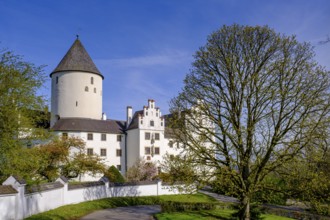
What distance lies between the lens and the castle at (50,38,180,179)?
2002 inches

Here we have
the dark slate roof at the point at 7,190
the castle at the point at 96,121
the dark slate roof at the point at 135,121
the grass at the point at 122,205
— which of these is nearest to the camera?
the dark slate roof at the point at 7,190

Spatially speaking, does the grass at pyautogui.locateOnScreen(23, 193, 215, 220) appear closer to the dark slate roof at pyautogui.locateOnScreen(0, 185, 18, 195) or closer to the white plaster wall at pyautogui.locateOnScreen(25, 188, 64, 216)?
the white plaster wall at pyautogui.locateOnScreen(25, 188, 64, 216)

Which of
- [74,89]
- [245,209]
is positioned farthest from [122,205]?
[74,89]

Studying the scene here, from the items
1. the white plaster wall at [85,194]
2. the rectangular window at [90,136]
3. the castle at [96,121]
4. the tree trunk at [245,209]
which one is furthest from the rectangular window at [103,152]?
the tree trunk at [245,209]

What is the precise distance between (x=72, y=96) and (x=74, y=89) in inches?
46.2

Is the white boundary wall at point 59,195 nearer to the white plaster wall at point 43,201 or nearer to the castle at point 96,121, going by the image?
the white plaster wall at point 43,201

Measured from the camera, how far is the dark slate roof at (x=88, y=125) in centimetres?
4956

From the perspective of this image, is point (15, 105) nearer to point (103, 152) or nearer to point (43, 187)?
point (43, 187)

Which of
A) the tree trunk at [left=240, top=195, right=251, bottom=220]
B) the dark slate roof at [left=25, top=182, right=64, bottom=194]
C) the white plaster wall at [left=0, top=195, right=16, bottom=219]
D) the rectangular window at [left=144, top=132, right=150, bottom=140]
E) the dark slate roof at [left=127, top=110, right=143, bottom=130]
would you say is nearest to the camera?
the white plaster wall at [left=0, top=195, right=16, bottom=219]

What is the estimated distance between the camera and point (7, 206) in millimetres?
17359

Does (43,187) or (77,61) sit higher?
(77,61)

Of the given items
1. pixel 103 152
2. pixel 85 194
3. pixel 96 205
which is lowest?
pixel 96 205

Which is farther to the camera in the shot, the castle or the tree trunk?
the castle

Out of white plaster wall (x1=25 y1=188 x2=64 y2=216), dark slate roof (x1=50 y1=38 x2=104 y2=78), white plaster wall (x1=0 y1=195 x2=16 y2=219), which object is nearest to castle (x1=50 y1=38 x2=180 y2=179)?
dark slate roof (x1=50 y1=38 x2=104 y2=78)
